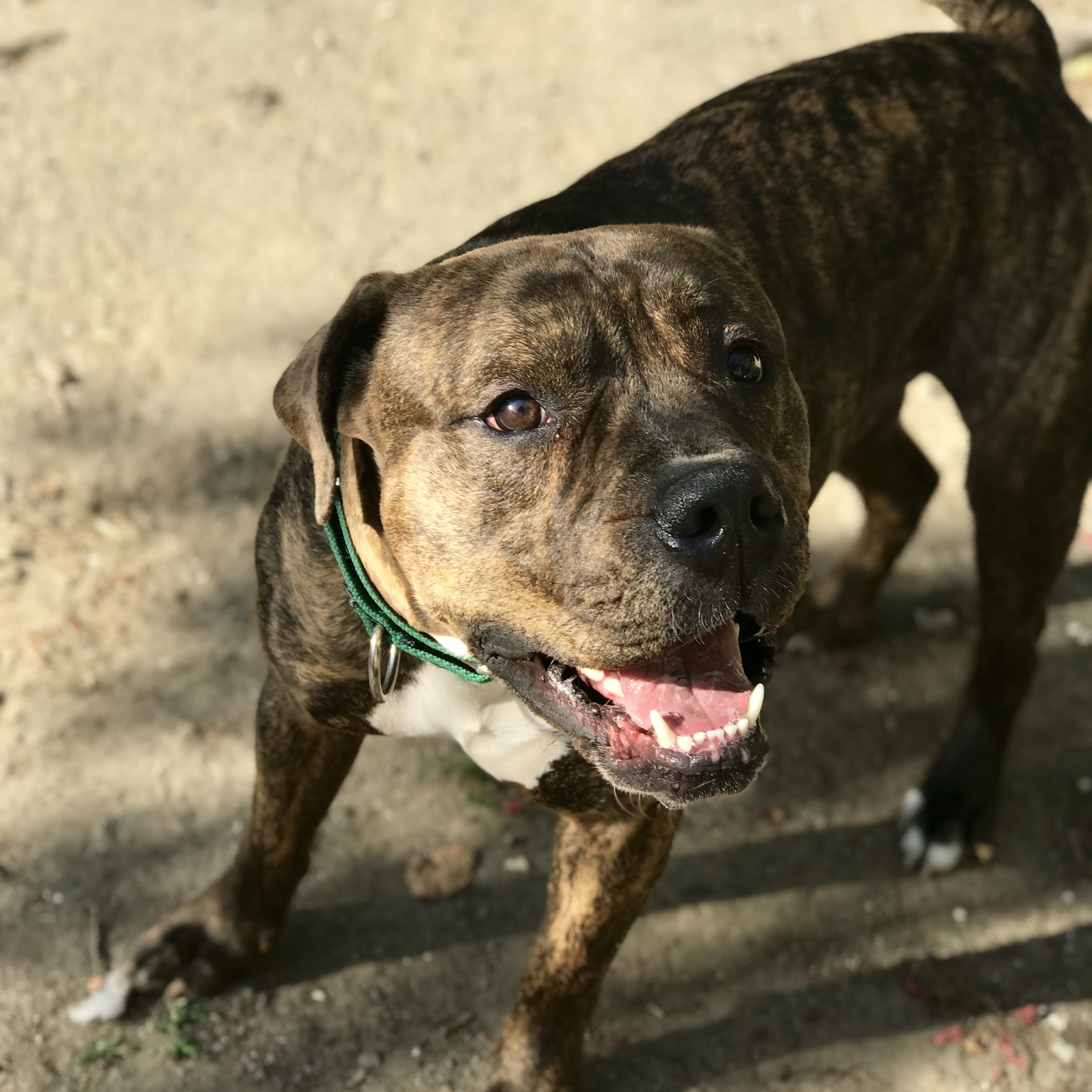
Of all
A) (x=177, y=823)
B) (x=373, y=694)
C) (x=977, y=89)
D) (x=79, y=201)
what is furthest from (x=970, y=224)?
(x=79, y=201)

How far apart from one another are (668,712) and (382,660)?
640mm

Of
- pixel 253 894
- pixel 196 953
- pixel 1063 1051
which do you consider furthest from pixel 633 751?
pixel 1063 1051

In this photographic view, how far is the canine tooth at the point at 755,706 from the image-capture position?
2324mm

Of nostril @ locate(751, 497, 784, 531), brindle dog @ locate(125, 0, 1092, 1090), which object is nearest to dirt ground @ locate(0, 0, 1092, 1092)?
brindle dog @ locate(125, 0, 1092, 1090)

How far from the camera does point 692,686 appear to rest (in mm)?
2391

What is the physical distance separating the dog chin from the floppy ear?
47 cm

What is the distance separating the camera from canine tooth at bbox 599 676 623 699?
2.41 m

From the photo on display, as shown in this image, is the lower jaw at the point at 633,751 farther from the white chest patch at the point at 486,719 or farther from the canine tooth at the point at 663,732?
the white chest patch at the point at 486,719

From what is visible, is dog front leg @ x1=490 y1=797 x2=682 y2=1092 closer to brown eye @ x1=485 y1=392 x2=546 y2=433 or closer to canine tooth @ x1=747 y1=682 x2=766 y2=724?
canine tooth @ x1=747 y1=682 x2=766 y2=724

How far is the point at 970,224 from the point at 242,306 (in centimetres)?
299

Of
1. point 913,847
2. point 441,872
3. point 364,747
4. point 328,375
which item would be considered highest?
point 328,375

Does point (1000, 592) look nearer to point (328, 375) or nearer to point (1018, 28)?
point (1018, 28)

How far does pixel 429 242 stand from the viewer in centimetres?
563

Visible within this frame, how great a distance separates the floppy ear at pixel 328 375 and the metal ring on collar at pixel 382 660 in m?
0.29
